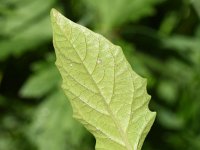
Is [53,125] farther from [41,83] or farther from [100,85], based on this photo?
[100,85]

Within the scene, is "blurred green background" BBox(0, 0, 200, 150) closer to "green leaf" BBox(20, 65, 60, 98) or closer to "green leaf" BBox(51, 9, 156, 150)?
"green leaf" BBox(20, 65, 60, 98)

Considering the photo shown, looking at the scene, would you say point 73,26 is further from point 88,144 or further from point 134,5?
point 134,5

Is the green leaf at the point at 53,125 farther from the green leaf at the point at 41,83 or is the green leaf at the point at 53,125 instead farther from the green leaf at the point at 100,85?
the green leaf at the point at 100,85

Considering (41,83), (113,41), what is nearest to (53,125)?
(41,83)

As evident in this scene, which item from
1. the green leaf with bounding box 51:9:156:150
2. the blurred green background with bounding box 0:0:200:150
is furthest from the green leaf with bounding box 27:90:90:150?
the green leaf with bounding box 51:9:156:150

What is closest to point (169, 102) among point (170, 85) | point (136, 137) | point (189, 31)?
point (170, 85)

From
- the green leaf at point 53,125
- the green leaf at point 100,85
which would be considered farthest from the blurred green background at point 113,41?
the green leaf at point 100,85
